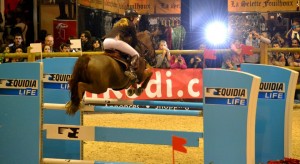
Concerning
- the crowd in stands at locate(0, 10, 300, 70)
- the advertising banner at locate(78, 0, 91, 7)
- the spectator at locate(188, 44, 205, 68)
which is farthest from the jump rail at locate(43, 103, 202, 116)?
the advertising banner at locate(78, 0, 91, 7)

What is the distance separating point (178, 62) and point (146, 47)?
11.2 ft

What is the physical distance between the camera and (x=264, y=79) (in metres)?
5.00

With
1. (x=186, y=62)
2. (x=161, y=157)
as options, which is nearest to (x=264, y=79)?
(x=161, y=157)

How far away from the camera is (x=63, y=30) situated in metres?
10.7

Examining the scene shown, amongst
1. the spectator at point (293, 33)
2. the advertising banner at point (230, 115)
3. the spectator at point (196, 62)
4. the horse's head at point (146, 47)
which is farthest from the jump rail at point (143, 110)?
the spectator at point (293, 33)

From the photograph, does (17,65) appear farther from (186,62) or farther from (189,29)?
(189,29)

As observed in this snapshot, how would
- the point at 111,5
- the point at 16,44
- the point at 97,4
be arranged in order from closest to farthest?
1. the point at 16,44
2. the point at 97,4
3. the point at 111,5

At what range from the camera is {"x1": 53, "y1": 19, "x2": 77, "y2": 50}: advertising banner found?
10648mm

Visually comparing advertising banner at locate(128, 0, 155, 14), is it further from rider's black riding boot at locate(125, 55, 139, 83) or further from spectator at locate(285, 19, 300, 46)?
rider's black riding boot at locate(125, 55, 139, 83)

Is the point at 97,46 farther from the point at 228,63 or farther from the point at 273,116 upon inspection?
the point at 273,116

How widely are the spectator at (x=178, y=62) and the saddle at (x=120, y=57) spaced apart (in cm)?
375

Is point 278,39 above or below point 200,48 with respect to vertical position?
above

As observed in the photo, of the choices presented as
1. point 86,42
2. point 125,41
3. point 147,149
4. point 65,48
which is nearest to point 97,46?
point 86,42

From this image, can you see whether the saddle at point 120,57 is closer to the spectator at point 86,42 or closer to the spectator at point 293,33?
the spectator at point 86,42
